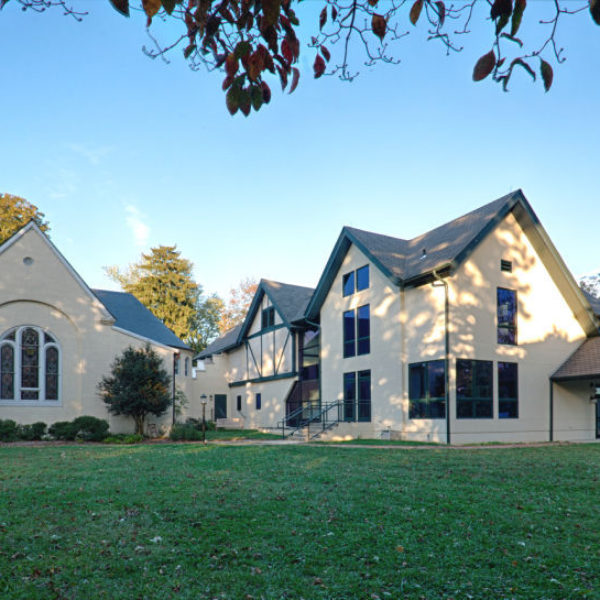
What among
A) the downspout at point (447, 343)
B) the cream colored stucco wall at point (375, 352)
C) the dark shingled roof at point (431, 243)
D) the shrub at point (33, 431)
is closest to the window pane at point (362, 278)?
the cream colored stucco wall at point (375, 352)

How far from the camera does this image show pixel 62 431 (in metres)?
19.2

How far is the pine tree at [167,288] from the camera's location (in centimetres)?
4888

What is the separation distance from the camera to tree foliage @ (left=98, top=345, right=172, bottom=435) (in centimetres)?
2033

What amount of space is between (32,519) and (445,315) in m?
13.8

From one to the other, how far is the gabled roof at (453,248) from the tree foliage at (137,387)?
8174 mm

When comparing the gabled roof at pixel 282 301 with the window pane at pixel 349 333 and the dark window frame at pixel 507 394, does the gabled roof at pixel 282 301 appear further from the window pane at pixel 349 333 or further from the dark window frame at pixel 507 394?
the dark window frame at pixel 507 394

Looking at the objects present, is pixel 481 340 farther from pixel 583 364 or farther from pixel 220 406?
pixel 220 406

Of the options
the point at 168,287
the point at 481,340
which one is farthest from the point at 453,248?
the point at 168,287

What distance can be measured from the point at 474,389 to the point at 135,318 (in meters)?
17.0

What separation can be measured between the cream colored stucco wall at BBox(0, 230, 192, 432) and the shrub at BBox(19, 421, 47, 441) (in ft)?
2.27

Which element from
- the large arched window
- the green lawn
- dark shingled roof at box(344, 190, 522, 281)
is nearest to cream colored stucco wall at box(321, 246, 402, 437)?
dark shingled roof at box(344, 190, 522, 281)

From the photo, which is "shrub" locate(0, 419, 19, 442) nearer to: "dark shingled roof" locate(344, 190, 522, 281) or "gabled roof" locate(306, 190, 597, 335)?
"gabled roof" locate(306, 190, 597, 335)

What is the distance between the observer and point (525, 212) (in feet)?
63.1

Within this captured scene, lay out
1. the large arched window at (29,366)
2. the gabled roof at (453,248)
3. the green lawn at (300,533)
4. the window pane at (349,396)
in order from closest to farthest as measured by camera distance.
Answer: the green lawn at (300,533) < the gabled roof at (453,248) < the large arched window at (29,366) < the window pane at (349,396)
